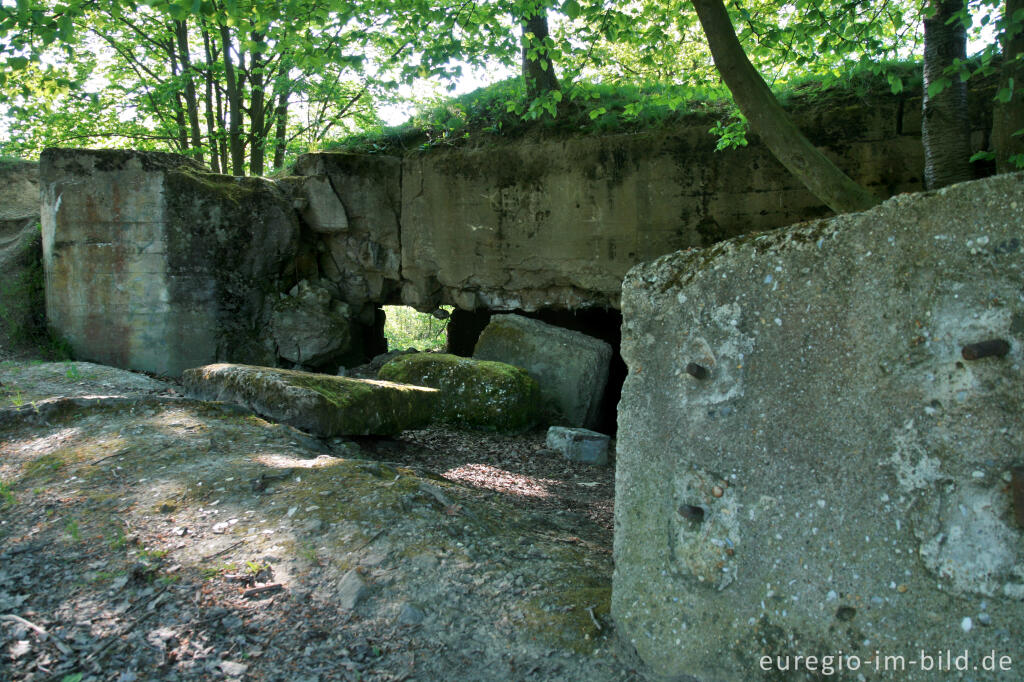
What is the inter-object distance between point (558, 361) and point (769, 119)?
3.21m

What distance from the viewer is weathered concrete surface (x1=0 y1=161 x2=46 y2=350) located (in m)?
7.03

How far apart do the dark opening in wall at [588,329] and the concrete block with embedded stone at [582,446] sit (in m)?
1.29

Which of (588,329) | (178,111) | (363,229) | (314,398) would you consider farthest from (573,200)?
(178,111)

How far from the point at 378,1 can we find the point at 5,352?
5.06 m

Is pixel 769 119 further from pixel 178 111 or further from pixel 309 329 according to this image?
pixel 178 111

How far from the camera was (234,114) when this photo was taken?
37.1 ft

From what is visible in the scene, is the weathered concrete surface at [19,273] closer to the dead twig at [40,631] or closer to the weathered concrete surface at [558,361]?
the weathered concrete surface at [558,361]

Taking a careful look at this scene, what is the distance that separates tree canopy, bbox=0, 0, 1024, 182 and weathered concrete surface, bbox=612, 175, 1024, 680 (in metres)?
2.84

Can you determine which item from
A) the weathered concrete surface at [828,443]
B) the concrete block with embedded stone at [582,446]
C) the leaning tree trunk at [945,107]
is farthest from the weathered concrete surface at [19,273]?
the leaning tree trunk at [945,107]

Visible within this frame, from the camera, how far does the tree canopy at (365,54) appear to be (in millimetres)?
4469

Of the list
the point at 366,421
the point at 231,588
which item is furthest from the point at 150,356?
the point at 231,588

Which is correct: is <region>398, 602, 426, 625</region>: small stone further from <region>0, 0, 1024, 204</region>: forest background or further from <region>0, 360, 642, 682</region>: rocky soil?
<region>0, 0, 1024, 204</region>: forest background

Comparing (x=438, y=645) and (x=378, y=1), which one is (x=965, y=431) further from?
(x=378, y=1)

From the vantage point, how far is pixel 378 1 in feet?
16.3
